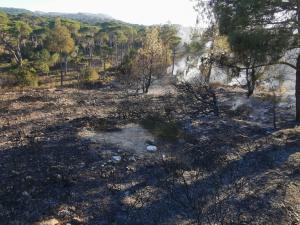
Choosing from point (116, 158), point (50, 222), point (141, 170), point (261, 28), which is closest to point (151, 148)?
point (116, 158)

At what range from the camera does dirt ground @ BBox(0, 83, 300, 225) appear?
8016mm

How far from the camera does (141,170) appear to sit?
1005 centimetres

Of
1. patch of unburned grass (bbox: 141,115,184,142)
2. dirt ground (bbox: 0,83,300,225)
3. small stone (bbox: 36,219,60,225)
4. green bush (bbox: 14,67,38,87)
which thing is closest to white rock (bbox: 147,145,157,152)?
dirt ground (bbox: 0,83,300,225)

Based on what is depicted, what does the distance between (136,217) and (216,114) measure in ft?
30.3

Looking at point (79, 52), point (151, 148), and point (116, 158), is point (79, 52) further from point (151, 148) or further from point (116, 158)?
point (116, 158)

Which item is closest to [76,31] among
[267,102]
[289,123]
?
[267,102]

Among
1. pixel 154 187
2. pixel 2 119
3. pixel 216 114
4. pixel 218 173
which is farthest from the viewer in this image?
pixel 216 114

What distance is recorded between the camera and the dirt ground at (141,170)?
8.02 meters

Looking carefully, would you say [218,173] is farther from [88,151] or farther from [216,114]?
[216,114]

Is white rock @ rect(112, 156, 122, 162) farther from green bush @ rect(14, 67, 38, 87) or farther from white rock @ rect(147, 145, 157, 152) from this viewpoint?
green bush @ rect(14, 67, 38, 87)

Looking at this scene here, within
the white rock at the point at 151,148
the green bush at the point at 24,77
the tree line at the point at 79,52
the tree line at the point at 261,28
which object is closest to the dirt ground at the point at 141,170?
the white rock at the point at 151,148

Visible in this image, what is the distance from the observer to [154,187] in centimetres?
917

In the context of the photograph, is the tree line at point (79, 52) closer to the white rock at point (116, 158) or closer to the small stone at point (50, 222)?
the white rock at point (116, 158)

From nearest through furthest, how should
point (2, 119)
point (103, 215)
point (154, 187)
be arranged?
point (103, 215), point (154, 187), point (2, 119)
